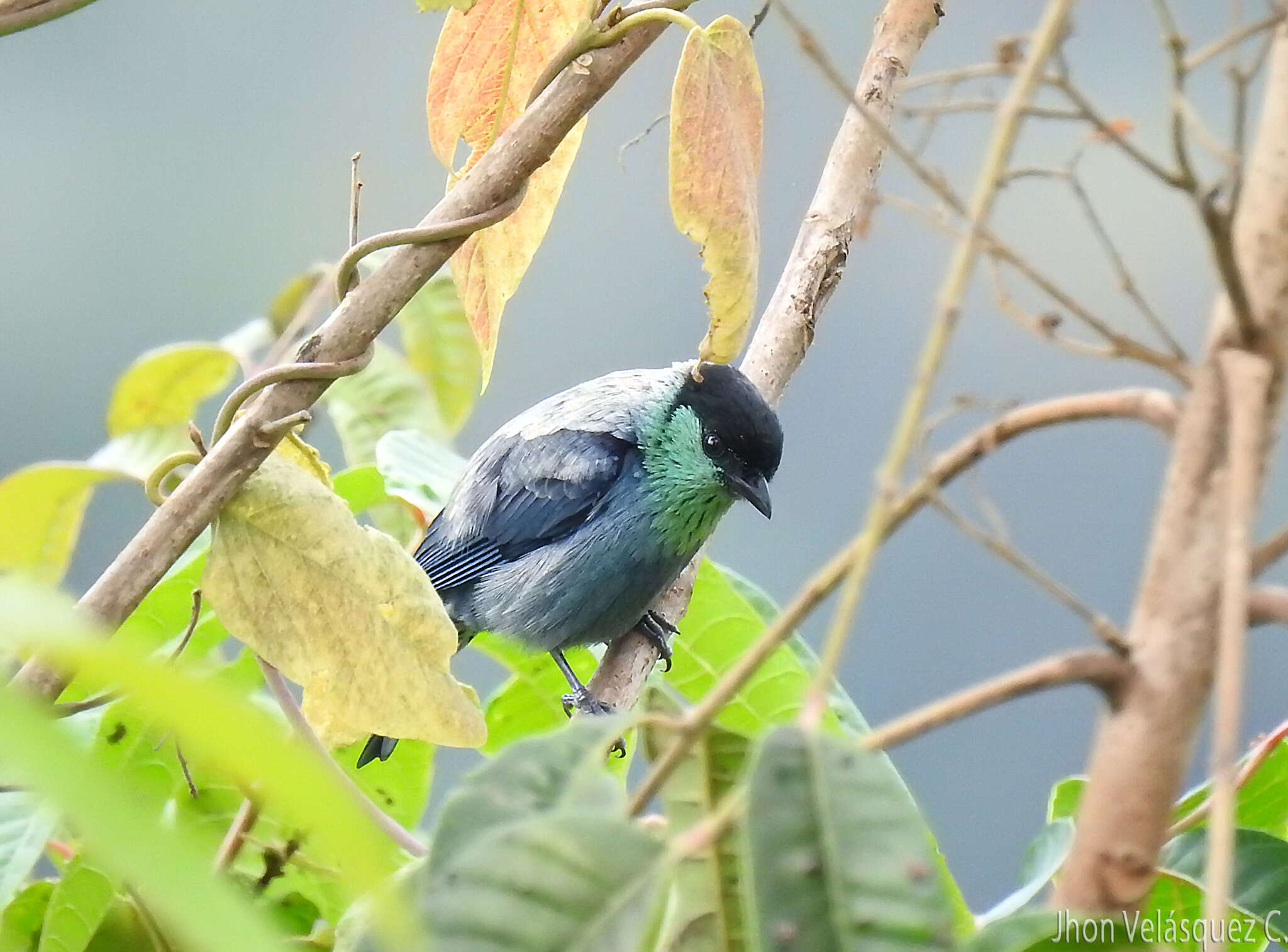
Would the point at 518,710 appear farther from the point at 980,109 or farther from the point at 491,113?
the point at 980,109

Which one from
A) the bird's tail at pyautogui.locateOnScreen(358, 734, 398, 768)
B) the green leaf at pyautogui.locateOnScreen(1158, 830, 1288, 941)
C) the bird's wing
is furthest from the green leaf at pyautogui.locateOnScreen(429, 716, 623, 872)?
the bird's wing

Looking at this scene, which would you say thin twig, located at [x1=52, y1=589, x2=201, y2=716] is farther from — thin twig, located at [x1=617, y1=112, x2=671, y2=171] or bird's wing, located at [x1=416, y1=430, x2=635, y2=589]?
bird's wing, located at [x1=416, y1=430, x2=635, y2=589]

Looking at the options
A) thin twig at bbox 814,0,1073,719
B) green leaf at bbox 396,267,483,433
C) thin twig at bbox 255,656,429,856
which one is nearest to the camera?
thin twig at bbox 814,0,1073,719

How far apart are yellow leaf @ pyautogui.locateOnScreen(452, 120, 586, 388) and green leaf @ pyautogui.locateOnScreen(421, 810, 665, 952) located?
48cm

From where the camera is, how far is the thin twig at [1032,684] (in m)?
0.36

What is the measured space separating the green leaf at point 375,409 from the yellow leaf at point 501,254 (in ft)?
1.95

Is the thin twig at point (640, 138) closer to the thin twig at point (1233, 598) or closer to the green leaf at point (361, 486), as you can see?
the green leaf at point (361, 486)

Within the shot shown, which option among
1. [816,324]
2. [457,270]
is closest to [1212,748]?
[457,270]

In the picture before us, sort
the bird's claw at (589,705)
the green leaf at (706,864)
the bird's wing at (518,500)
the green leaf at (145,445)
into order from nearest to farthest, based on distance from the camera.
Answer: the green leaf at (706,864)
the bird's claw at (589,705)
the green leaf at (145,445)
the bird's wing at (518,500)

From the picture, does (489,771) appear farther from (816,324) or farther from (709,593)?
(816,324)

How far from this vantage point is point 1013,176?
0.42 m

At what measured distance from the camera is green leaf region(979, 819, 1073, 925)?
681 mm

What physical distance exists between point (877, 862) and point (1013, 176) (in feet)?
0.77

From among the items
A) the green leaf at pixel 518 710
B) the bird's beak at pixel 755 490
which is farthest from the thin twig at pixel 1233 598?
the bird's beak at pixel 755 490
